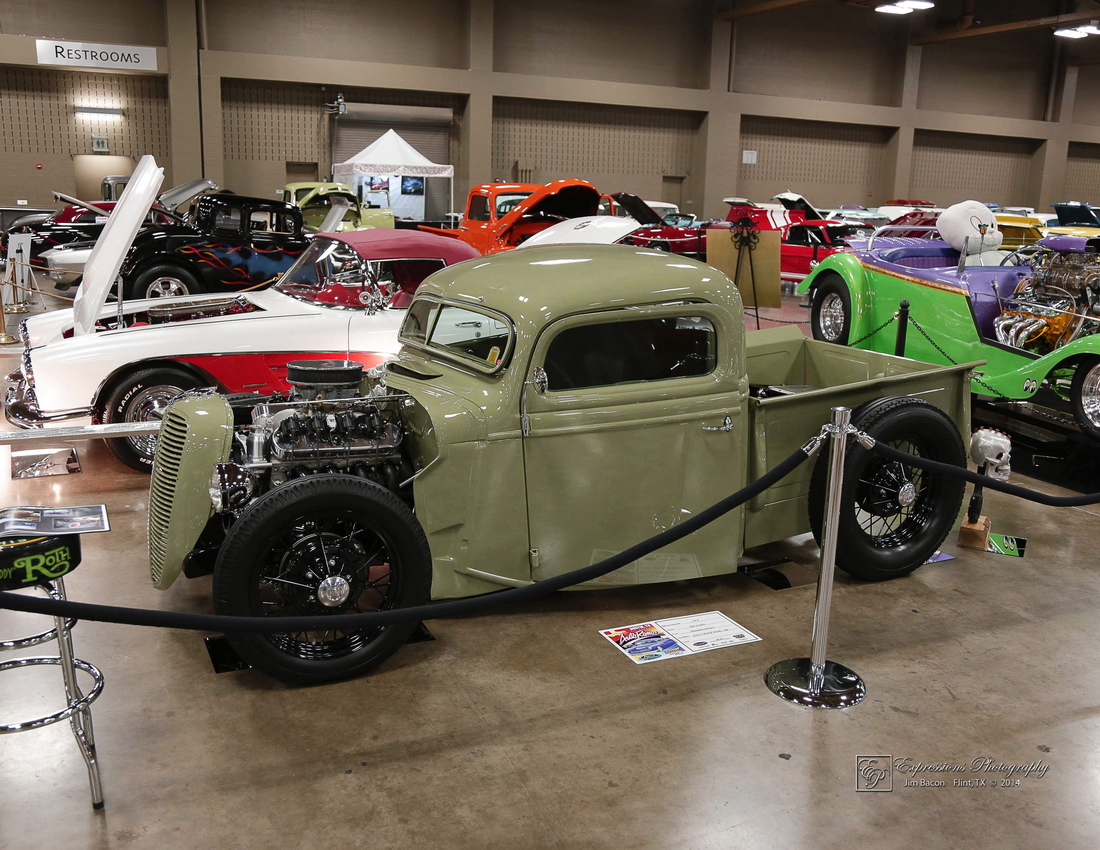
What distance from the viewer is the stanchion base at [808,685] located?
3.63m

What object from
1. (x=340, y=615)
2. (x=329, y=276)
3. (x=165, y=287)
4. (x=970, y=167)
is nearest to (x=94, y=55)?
(x=165, y=287)

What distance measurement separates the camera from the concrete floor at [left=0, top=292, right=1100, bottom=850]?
2.88 meters

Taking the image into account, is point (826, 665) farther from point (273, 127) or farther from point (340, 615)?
point (273, 127)

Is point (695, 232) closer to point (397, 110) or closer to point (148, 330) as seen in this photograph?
point (397, 110)

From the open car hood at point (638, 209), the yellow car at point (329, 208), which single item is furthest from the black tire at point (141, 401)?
the open car hood at point (638, 209)

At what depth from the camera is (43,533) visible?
277 centimetres

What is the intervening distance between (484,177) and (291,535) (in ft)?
65.0

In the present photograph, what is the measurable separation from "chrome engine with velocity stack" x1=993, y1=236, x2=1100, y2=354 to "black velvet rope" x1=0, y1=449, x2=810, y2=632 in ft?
15.7

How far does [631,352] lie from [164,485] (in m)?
2.09

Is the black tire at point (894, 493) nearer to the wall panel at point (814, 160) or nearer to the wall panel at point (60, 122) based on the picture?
the wall panel at point (60, 122)

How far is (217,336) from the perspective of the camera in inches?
248

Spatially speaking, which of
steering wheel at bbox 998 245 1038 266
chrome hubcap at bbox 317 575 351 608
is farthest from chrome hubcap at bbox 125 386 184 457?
steering wheel at bbox 998 245 1038 266

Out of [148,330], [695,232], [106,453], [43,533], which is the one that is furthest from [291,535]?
[695,232]

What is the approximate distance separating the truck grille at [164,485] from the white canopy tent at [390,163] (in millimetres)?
16490
